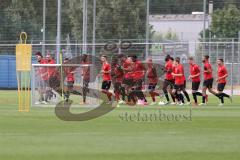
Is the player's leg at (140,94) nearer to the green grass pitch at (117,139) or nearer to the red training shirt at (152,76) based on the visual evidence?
the red training shirt at (152,76)

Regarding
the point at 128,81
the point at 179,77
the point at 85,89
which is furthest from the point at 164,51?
the point at 85,89

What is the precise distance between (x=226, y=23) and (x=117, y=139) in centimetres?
4843


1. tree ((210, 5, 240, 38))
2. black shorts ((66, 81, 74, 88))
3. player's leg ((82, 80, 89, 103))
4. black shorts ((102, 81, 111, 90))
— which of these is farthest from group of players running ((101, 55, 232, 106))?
tree ((210, 5, 240, 38))

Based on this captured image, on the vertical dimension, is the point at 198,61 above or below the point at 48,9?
below

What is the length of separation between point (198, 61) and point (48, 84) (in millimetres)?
16719

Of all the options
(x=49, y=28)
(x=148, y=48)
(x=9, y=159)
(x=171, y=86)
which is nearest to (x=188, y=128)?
(x=9, y=159)

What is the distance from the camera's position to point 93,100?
31.9 m

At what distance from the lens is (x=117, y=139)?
16328mm

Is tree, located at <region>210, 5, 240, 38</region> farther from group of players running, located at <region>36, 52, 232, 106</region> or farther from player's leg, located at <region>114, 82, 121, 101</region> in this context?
player's leg, located at <region>114, 82, 121, 101</region>

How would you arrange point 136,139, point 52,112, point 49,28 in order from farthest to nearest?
point 49,28
point 52,112
point 136,139

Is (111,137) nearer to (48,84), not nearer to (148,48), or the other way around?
(48,84)

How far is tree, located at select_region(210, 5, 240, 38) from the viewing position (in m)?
61.1

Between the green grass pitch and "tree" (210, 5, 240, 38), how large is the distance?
38.2 meters

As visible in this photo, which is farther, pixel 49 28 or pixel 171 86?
pixel 49 28
